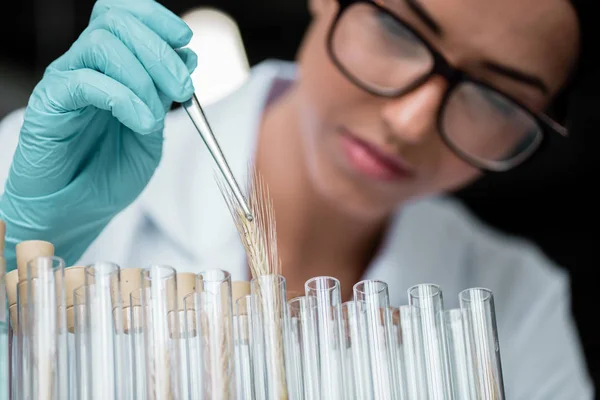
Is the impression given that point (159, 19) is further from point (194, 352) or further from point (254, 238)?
point (194, 352)

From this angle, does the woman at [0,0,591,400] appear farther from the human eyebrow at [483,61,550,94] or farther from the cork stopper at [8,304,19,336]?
the cork stopper at [8,304,19,336]

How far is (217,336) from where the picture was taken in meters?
0.72

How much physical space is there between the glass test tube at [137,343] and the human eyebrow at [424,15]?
76 centimetres

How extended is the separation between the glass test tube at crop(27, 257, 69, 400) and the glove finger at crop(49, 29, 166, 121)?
0.86 feet

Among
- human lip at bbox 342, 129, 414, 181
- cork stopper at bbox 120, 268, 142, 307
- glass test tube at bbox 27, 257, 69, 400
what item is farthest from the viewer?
human lip at bbox 342, 129, 414, 181

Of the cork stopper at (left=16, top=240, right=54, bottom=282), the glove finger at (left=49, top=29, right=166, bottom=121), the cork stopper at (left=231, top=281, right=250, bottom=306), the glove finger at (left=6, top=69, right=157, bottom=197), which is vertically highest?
the glove finger at (left=49, top=29, right=166, bottom=121)

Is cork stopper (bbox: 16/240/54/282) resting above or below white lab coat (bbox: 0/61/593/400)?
below

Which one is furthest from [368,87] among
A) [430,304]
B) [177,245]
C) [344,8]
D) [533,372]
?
[533,372]

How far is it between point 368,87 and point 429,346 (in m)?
0.64

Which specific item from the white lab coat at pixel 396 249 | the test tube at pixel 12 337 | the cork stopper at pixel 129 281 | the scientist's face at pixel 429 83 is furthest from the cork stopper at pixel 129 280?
the scientist's face at pixel 429 83

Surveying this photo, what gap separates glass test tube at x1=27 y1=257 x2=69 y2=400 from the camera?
2.24 feet

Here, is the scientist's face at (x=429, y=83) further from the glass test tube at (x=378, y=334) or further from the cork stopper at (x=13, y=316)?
the cork stopper at (x=13, y=316)

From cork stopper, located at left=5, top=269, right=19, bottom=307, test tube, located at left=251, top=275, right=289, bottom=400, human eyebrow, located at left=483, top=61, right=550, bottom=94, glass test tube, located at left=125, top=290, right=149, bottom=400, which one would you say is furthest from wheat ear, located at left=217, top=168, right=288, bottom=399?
human eyebrow, located at left=483, top=61, right=550, bottom=94

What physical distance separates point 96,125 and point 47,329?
36 cm
